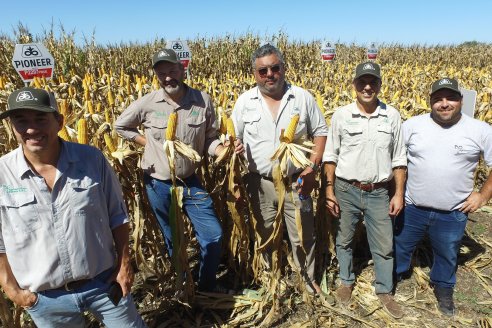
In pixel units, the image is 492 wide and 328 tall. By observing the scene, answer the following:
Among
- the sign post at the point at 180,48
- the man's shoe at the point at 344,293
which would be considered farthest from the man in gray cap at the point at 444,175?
the sign post at the point at 180,48

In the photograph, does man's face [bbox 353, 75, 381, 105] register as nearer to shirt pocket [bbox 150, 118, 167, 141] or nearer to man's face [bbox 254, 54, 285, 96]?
man's face [bbox 254, 54, 285, 96]

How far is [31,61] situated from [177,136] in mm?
3672

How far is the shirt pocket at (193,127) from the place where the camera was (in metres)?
2.95

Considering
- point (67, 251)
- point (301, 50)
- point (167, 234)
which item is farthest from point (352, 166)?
point (301, 50)

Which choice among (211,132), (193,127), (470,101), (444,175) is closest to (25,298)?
(193,127)

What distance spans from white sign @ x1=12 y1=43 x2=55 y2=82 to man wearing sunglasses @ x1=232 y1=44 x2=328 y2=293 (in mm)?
3823

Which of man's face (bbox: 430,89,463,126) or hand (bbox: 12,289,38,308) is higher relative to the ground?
man's face (bbox: 430,89,463,126)

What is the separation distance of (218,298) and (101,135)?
187 cm

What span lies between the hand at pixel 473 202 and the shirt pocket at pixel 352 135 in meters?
1.02

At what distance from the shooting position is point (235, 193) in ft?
9.98

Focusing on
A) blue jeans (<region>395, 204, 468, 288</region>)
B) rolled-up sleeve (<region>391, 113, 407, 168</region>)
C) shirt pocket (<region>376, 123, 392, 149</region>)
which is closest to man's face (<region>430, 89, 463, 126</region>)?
rolled-up sleeve (<region>391, 113, 407, 168</region>)

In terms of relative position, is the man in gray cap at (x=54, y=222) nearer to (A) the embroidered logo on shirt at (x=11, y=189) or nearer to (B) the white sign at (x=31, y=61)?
(A) the embroidered logo on shirt at (x=11, y=189)

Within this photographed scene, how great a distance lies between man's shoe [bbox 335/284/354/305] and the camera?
3445 millimetres

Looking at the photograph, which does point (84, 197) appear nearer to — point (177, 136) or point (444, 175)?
point (177, 136)
